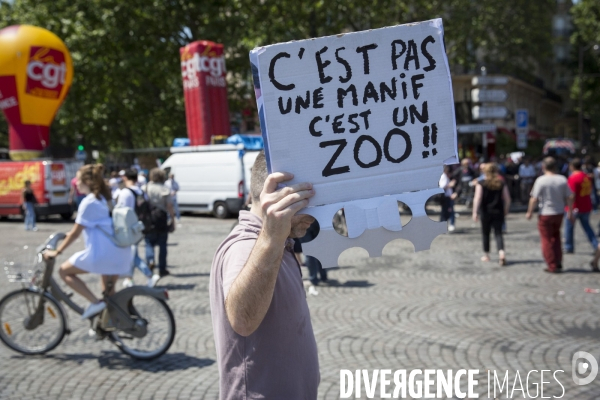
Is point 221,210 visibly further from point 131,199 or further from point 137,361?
point 137,361

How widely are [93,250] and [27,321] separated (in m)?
0.93

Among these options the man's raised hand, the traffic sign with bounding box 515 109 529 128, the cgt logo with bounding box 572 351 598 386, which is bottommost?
the cgt logo with bounding box 572 351 598 386

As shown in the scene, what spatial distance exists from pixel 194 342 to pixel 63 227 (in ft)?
52.3

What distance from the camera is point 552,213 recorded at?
33.8 ft

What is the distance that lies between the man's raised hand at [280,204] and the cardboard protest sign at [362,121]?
2.2 inches

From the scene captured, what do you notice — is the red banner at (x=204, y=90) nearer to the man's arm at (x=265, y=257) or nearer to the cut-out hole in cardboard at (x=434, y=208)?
the cut-out hole in cardboard at (x=434, y=208)

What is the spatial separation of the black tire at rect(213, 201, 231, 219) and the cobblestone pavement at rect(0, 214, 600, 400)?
11.3 m

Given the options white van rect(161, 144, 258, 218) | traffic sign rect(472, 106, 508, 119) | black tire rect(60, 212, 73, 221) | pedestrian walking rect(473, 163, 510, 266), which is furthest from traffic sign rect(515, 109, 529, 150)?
black tire rect(60, 212, 73, 221)

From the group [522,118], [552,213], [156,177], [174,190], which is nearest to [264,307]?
[156,177]

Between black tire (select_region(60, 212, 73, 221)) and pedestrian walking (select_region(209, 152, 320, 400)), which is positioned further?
black tire (select_region(60, 212, 73, 221))

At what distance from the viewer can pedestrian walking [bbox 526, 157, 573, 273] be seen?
10.2m

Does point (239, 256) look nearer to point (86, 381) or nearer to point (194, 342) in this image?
→ point (86, 381)

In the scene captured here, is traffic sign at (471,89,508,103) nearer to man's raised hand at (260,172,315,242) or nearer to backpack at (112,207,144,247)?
backpack at (112,207,144,247)

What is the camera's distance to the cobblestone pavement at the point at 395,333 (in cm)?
548
